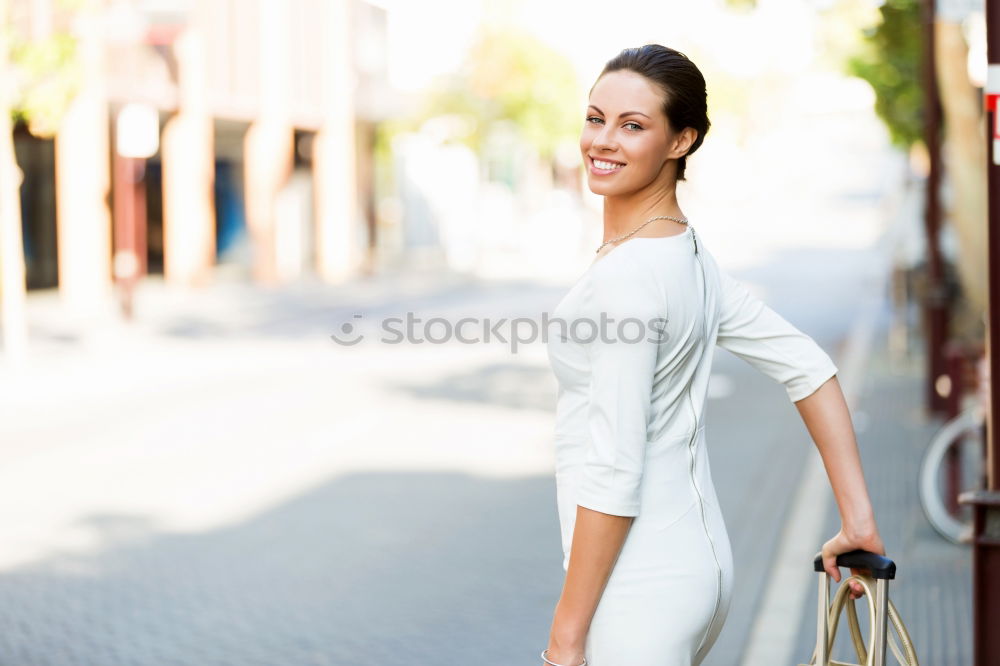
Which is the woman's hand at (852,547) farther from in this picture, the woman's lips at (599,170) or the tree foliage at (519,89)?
the tree foliage at (519,89)

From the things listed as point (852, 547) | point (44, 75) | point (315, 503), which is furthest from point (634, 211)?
point (44, 75)

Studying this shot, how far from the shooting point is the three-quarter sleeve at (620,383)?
2109 mm

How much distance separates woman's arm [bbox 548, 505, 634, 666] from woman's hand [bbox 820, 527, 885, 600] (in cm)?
45

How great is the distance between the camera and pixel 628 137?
7.34 ft

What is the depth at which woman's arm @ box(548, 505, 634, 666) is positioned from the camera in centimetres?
214

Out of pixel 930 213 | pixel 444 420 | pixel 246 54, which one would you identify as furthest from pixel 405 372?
pixel 246 54

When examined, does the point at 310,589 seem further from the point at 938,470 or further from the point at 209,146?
the point at 209,146

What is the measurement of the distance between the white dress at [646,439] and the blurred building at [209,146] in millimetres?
17223

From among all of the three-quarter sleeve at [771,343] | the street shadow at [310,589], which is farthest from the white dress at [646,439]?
the street shadow at [310,589]

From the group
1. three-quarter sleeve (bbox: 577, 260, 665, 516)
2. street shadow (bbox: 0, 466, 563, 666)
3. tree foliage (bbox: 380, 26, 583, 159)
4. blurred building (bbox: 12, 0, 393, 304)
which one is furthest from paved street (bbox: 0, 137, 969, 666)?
tree foliage (bbox: 380, 26, 583, 159)

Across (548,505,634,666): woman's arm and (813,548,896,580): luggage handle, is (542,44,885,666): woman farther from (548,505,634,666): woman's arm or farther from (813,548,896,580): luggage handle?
(813,548,896,580): luggage handle

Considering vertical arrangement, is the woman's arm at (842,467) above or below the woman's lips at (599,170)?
below

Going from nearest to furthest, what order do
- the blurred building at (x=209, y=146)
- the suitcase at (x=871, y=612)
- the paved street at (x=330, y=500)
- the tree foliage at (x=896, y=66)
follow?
the suitcase at (x=871, y=612) → the paved street at (x=330, y=500) → the tree foliage at (x=896, y=66) → the blurred building at (x=209, y=146)

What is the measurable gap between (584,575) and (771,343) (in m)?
0.61
